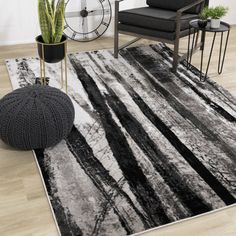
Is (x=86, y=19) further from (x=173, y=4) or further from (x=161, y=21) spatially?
(x=161, y=21)

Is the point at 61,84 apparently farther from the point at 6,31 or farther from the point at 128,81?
the point at 6,31

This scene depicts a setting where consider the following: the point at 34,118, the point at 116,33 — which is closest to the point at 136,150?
the point at 34,118

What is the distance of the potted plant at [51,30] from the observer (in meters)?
2.79

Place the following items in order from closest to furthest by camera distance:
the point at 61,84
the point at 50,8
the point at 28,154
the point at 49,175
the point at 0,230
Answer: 1. the point at 0,230
2. the point at 49,175
3. the point at 28,154
4. the point at 50,8
5. the point at 61,84

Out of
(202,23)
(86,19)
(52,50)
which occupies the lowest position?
(86,19)

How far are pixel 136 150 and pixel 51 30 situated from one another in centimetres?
107

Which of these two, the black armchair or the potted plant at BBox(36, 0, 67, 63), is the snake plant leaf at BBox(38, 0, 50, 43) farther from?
the black armchair

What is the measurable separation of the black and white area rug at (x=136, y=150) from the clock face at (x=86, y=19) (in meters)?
0.72

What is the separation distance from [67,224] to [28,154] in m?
0.62

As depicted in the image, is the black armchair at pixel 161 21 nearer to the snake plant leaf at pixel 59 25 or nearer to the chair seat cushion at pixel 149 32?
the chair seat cushion at pixel 149 32

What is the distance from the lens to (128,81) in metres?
3.29

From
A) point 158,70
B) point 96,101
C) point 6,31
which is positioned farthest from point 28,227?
point 6,31

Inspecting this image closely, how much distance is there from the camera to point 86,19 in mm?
4129

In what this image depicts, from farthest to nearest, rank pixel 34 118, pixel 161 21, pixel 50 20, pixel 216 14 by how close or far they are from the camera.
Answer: pixel 161 21 → pixel 216 14 → pixel 50 20 → pixel 34 118
